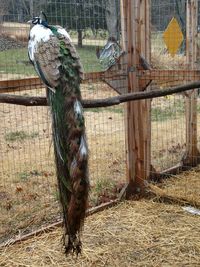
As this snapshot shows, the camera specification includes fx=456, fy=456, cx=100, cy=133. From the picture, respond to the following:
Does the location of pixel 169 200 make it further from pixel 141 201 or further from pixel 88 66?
pixel 88 66

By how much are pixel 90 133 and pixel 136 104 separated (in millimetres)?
2924

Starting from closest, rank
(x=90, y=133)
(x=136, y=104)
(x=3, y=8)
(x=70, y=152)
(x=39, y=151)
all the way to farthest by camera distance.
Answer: (x=70, y=152) → (x=3, y=8) → (x=136, y=104) → (x=39, y=151) → (x=90, y=133)

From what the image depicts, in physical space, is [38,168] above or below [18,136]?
below

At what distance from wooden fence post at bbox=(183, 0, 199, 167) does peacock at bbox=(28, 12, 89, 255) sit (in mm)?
2874

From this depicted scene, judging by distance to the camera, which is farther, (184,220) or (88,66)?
(88,66)

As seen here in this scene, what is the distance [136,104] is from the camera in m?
4.55

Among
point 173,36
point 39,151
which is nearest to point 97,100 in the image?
point 173,36

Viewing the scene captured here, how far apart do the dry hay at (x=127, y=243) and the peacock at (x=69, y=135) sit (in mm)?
1068

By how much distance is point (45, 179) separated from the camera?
5.23 meters

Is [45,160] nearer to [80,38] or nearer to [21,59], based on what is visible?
[21,59]

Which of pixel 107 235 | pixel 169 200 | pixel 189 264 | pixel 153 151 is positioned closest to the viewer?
pixel 189 264

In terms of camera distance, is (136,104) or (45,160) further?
(45,160)

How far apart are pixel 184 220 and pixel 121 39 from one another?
6.24ft

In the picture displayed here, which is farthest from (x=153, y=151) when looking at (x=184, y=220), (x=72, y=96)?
(x=72, y=96)
